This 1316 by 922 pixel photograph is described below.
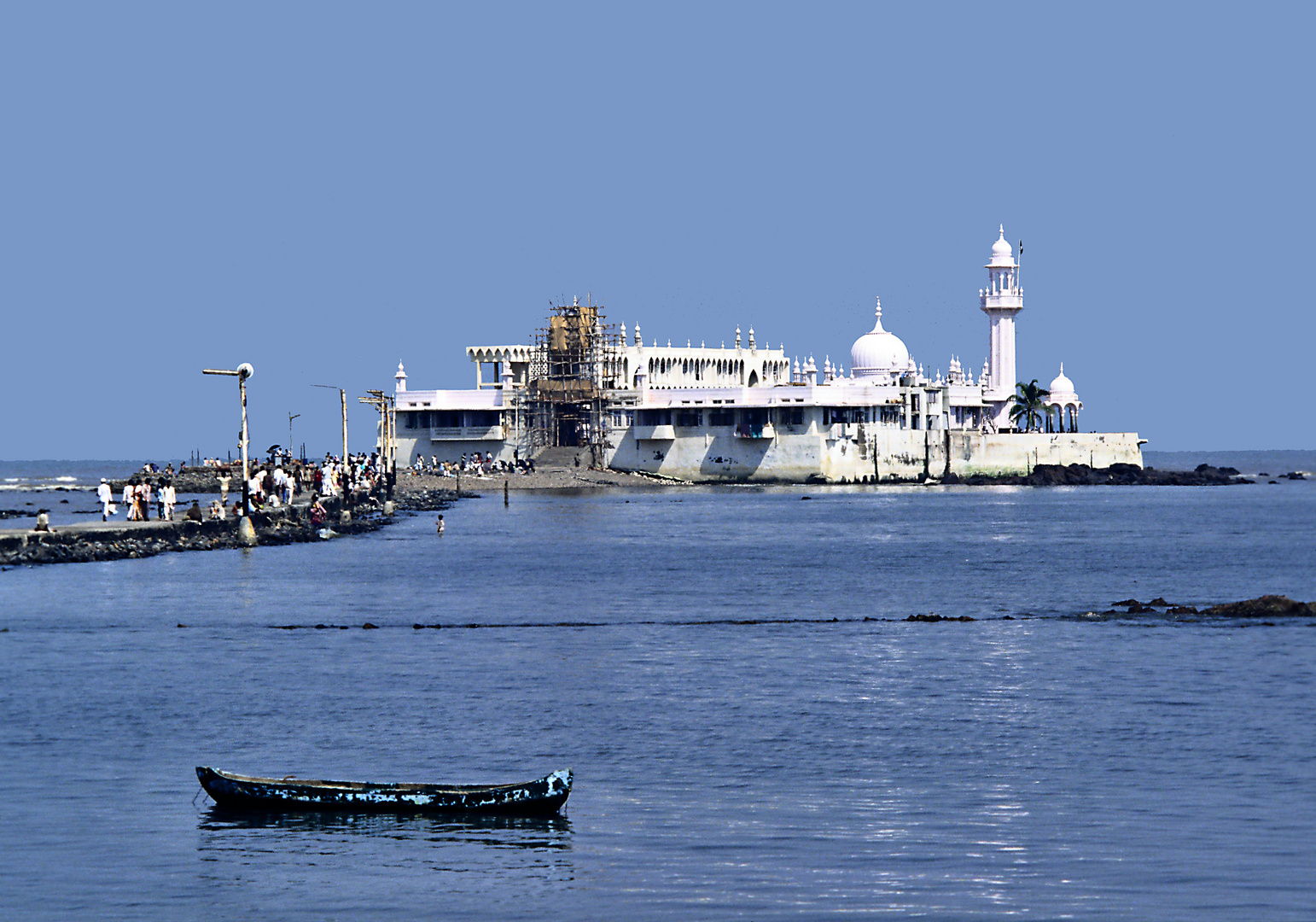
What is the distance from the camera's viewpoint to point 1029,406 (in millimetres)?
138375

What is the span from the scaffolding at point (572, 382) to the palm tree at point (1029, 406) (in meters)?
33.3

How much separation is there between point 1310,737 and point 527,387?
108 m

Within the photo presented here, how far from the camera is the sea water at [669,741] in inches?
722

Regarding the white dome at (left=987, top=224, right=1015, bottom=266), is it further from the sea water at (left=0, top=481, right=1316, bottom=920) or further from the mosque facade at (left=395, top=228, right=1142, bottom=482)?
the sea water at (left=0, top=481, right=1316, bottom=920)

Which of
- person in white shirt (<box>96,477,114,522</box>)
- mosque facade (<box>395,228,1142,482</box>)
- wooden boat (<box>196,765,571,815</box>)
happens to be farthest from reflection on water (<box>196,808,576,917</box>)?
mosque facade (<box>395,228,1142,482</box>)

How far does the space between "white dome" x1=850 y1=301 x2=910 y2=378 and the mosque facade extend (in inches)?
26.2

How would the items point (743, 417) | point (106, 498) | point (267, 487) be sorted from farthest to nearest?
1. point (743, 417)
2. point (267, 487)
3. point (106, 498)

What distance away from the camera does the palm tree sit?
13812cm

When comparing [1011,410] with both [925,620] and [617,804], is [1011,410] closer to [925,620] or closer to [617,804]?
[925,620]

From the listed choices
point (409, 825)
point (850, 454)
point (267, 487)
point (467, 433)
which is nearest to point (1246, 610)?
point (409, 825)

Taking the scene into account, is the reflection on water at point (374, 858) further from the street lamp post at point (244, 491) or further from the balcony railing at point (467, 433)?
the balcony railing at point (467, 433)

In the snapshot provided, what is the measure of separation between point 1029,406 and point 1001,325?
7.81m

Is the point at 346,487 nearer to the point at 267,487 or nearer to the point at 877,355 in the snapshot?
the point at 267,487

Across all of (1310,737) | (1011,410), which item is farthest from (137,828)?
(1011,410)
